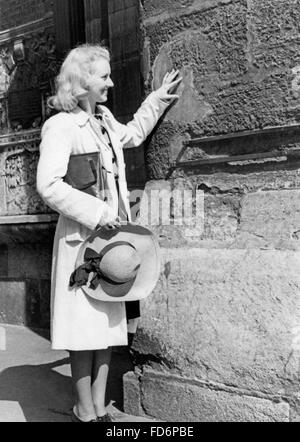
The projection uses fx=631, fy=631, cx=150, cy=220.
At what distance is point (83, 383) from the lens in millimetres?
2998

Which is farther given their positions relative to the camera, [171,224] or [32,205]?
[32,205]

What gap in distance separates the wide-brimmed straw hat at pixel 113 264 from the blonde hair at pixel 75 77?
654mm

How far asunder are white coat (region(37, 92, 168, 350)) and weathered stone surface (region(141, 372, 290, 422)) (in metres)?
0.35

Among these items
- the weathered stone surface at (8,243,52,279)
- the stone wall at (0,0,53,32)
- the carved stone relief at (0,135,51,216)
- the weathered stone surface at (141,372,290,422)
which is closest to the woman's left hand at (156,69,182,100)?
the weathered stone surface at (141,372,290,422)

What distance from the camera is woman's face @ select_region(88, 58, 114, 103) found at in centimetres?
301

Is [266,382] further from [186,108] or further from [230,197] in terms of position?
[186,108]

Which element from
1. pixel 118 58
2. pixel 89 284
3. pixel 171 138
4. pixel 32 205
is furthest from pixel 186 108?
pixel 32 205

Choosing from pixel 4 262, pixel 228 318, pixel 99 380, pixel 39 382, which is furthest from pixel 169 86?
pixel 4 262

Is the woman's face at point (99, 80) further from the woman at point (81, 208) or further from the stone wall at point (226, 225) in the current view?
the stone wall at point (226, 225)

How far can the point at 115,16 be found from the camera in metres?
4.77

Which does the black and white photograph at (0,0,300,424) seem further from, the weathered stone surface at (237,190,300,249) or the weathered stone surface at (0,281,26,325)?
the weathered stone surface at (0,281,26,325)

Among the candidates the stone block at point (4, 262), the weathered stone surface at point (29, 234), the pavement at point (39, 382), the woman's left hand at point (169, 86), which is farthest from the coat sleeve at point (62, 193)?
the stone block at point (4, 262)

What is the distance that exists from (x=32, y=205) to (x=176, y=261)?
297 cm

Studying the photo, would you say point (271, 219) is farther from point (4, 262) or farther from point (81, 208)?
point (4, 262)
